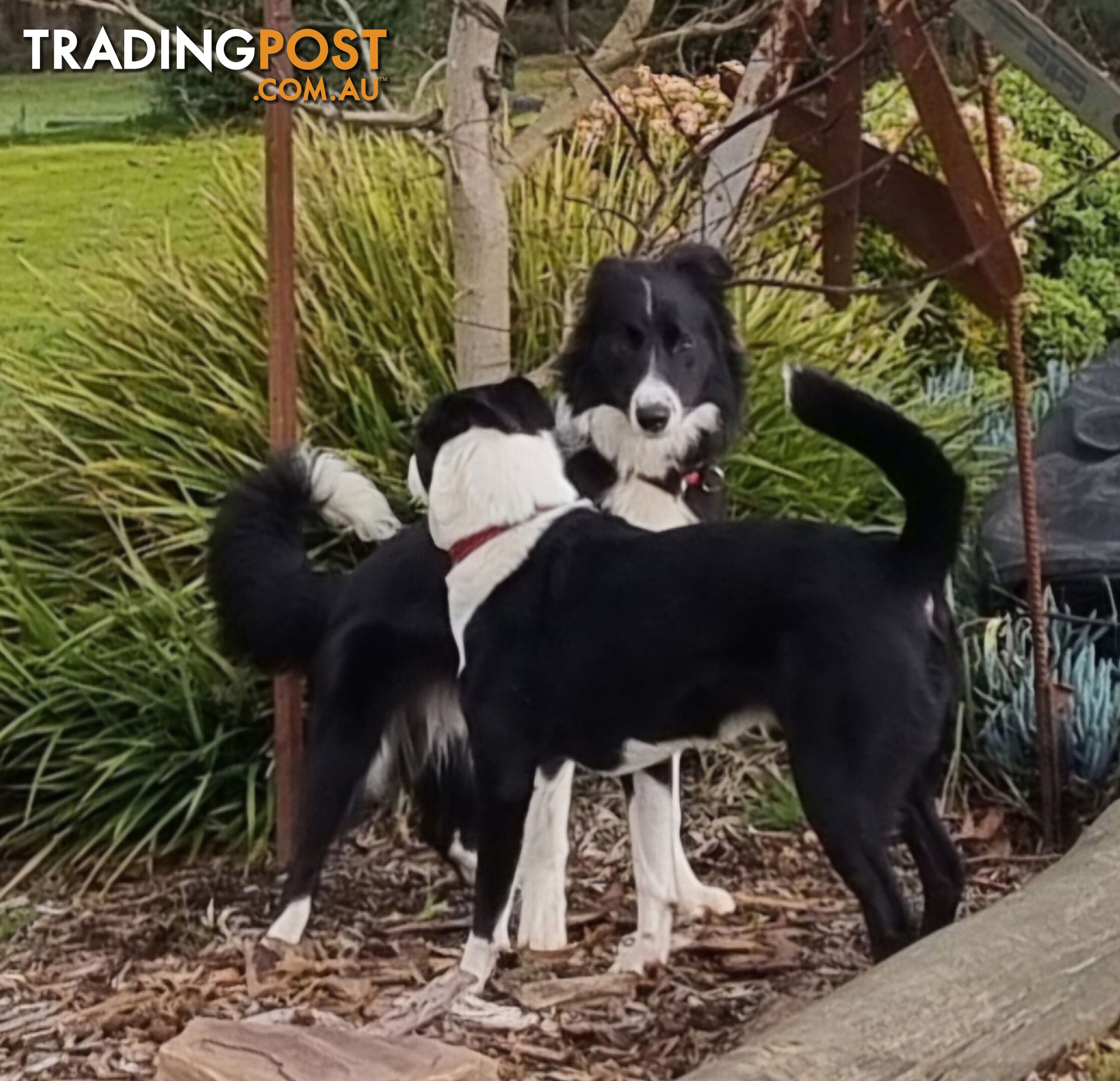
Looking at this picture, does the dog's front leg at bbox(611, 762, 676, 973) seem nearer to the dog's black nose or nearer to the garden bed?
the garden bed

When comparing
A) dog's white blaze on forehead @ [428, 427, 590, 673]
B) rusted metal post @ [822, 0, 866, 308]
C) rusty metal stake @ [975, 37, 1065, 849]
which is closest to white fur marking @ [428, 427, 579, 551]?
dog's white blaze on forehead @ [428, 427, 590, 673]

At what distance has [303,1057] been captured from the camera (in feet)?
10.1

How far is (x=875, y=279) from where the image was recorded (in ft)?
28.4

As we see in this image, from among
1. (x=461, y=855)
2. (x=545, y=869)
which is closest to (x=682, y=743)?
Result: (x=545, y=869)

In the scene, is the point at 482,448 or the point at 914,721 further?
the point at 482,448

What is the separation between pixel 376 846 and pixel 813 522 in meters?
1.90

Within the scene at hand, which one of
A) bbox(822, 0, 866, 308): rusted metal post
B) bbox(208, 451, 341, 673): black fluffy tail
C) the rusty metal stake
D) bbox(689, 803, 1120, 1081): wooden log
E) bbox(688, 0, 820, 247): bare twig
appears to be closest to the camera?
bbox(689, 803, 1120, 1081): wooden log

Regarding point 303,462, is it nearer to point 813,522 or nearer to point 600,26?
point 813,522

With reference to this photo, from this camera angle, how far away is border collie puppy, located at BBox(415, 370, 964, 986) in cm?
340

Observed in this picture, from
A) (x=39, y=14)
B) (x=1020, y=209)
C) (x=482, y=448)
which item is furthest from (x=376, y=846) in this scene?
(x=1020, y=209)

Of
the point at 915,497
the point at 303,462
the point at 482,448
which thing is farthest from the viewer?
the point at 303,462

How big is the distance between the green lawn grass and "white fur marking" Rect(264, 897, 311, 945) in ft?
11.9

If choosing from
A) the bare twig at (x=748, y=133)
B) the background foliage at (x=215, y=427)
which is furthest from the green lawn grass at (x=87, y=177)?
the bare twig at (x=748, y=133)

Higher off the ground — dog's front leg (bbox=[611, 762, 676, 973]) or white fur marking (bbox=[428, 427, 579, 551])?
white fur marking (bbox=[428, 427, 579, 551])
